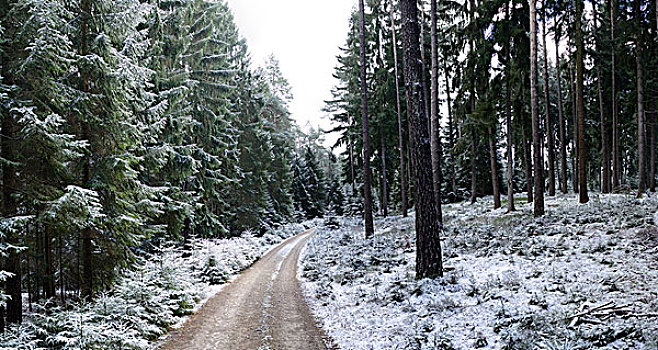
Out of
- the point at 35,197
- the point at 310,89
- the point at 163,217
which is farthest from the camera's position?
the point at 310,89

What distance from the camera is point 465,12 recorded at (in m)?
19.1

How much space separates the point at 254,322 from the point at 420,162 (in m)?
5.72

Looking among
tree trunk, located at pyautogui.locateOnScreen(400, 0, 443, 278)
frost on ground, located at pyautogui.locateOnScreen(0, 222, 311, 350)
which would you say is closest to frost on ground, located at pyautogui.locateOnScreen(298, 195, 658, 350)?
tree trunk, located at pyautogui.locateOnScreen(400, 0, 443, 278)

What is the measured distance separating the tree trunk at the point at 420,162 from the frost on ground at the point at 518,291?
55cm

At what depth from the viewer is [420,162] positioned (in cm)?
858

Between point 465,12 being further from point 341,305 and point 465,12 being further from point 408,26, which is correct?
point 341,305

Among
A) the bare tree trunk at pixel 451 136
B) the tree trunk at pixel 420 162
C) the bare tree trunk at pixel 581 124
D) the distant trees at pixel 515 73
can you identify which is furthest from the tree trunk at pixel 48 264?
the bare tree trunk at pixel 451 136

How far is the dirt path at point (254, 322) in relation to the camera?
7121 millimetres

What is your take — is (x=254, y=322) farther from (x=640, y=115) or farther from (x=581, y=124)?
(x=640, y=115)

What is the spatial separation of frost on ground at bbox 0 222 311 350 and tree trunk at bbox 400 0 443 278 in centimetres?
645

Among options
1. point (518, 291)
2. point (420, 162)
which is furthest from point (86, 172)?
point (518, 291)

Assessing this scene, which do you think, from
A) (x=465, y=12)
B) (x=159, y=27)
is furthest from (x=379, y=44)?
(x=159, y=27)

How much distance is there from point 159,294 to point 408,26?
9.72m

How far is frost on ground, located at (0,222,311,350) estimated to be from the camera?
20.2 feet
